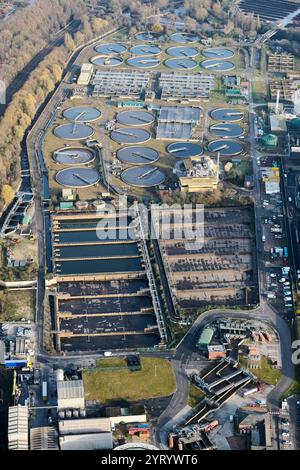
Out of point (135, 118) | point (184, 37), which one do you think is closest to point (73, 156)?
point (135, 118)

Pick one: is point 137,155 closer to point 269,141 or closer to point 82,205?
point 82,205

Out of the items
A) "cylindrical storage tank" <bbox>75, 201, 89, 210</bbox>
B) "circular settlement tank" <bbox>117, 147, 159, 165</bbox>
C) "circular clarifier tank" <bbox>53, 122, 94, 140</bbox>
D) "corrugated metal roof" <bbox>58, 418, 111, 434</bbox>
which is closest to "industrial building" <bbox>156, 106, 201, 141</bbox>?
"circular settlement tank" <bbox>117, 147, 159, 165</bbox>

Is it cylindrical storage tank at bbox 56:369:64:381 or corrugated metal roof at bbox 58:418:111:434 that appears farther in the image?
cylindrical storage tank at bbox 56:369:64:381

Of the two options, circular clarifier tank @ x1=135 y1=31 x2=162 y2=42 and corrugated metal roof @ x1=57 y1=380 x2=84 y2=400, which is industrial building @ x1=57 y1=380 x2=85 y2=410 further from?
circular clarifier tank @ x1=135 y1=31 x2=162 y2=42

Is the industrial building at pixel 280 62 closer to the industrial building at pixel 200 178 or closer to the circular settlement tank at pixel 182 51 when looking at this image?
the circular settlement tank at pixel 182 51

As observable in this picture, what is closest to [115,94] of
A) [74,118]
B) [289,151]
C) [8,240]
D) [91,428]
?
[74,118]
